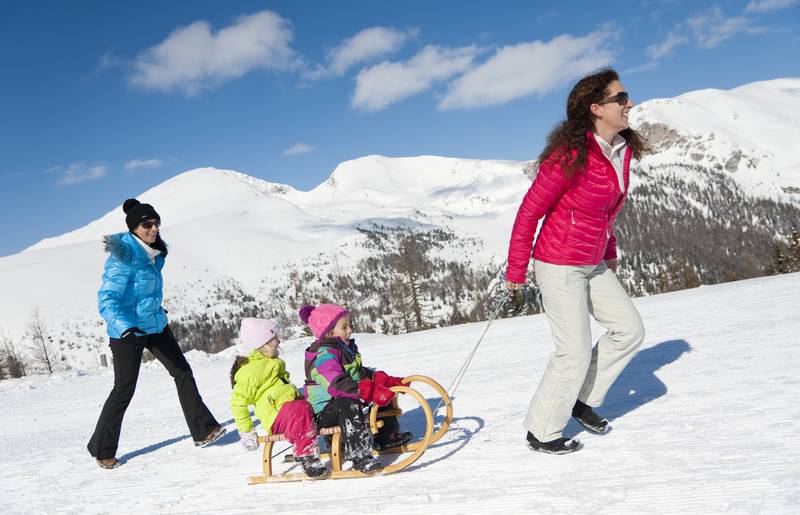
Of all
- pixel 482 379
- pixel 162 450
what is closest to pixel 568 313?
pixel 482 379

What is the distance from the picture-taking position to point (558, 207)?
3.86m

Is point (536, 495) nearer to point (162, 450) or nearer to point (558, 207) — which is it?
point (558, 207)

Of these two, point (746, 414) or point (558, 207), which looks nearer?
point (558, 207)

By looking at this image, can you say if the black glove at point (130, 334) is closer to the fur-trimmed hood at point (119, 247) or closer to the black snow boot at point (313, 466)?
the fur-trimmed hood at point (119, 247)

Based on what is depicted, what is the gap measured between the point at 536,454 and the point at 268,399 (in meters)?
2.08

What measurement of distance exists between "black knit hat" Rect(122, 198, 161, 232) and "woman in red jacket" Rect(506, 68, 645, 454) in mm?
3416

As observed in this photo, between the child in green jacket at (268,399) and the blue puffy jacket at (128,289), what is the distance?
1.18 m

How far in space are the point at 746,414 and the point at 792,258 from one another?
4841 cm

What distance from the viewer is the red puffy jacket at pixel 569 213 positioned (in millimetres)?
3732

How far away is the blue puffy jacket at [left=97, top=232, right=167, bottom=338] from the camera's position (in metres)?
5.14

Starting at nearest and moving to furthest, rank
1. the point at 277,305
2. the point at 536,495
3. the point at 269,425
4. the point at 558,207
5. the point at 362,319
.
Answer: the point at 536,495, the point at 558,207, the point at 269,425, the point at 362,319, the point at 277,305

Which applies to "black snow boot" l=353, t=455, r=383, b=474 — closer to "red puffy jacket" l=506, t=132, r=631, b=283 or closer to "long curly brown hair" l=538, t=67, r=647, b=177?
"red puffy jacket" l=506, t=132, r=631, b=283

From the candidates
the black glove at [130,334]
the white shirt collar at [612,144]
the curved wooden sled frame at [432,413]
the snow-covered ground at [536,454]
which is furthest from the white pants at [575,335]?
the black glove at [130,334]

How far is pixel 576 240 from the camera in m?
3.85
